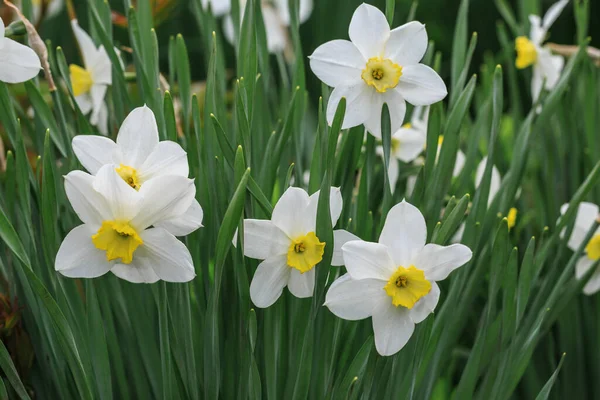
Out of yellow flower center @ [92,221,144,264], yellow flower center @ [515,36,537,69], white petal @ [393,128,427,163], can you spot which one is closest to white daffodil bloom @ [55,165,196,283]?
yellow flower center @ [92,221,144,264]

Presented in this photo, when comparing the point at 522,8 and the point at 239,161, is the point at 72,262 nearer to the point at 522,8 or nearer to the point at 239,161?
the point at 239,161

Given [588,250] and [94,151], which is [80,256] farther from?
[588,250]

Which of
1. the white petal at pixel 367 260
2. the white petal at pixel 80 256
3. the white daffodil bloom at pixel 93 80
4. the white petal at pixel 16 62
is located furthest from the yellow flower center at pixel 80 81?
the white petal at pixel 367 260

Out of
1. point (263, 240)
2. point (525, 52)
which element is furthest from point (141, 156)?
point (525, 52)

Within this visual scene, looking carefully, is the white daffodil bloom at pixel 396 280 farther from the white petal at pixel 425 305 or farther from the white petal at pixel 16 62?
the white petal at pixel 16 62

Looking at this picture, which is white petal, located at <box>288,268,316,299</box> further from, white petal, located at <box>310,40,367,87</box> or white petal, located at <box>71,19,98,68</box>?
white petal, located at <box>71,19,98,68</box>

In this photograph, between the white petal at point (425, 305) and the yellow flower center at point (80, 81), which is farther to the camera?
the yellow flower center at point (80, 81)

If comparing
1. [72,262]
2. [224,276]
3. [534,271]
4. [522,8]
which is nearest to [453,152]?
[534,271]
